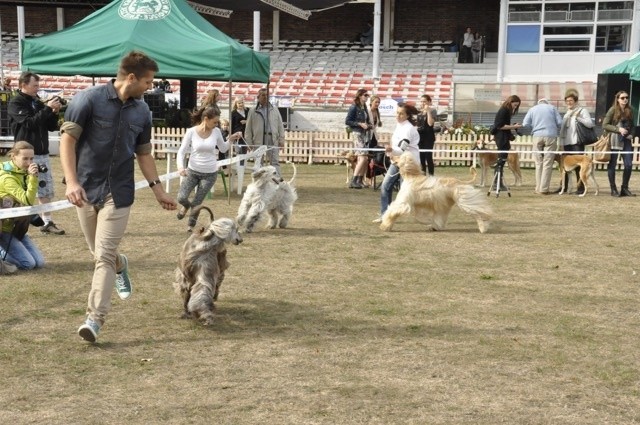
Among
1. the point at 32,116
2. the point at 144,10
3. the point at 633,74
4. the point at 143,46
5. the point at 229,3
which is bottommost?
the point at 32,116

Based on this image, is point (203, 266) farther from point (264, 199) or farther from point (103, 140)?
point (264, 199)

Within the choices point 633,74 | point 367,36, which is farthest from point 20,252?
point 367,36

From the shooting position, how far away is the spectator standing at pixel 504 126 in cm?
1472

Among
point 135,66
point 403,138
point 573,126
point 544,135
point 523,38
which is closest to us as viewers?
point 135,66

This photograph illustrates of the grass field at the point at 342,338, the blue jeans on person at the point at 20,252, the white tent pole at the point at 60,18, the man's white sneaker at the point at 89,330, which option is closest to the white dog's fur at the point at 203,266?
the grass field at the point at 342,338

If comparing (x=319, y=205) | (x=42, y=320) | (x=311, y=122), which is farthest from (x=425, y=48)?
(x=42, y=320)

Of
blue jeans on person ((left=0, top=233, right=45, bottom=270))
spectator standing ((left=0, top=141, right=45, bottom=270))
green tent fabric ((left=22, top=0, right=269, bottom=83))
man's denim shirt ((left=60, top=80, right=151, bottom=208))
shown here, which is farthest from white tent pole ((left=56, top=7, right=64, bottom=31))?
man's denim shirt ((left=60, top=80, right=151, bottom=208))

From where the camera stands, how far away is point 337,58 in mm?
37469

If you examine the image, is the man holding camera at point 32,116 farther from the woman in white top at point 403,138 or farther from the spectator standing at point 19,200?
the woman in white top at point 403,138

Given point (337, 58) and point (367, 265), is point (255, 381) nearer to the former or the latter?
point (367, 265)

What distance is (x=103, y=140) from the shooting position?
532 centimetres

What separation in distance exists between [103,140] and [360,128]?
417 inches

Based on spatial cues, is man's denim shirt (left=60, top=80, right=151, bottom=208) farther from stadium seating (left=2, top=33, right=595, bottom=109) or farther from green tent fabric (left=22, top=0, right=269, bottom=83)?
stadium seating (left=2, top=33, right=595, bottom=109)

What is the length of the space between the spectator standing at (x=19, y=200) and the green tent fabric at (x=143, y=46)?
14.4ft
